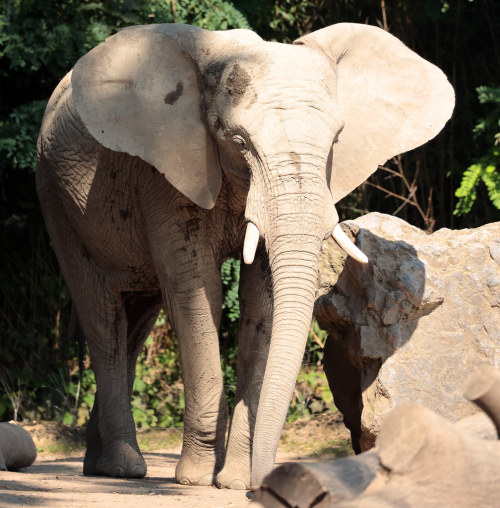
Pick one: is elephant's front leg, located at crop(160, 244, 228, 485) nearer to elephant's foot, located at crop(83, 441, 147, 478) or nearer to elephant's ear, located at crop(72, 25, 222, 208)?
elephant's ear, located at crop(72, 25, 222, 208)

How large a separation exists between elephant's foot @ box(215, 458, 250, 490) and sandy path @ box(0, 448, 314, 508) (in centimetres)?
7

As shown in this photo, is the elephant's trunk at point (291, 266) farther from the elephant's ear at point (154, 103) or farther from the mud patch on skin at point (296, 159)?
the elephant's ear at point (154, 103)

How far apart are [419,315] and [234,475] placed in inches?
61.4

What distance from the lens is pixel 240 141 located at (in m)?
5.54

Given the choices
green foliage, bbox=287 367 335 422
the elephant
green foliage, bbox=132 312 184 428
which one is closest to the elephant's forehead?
the elephant

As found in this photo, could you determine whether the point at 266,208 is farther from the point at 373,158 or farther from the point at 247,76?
the point at 373,158

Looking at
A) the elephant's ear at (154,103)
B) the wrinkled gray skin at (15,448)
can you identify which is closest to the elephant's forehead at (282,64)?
the elephant's ear at (154,103)

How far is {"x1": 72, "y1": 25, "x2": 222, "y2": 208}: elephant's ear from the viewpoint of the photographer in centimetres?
588

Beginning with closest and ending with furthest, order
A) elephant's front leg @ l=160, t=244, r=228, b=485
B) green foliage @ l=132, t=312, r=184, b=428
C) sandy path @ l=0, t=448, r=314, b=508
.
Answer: sandy path @ l=0, t=448, r=314, b=508
elephant's front leg @ l=160, t=244, r=228, b=485
green foliage @ l=132, t=312, r=184, b=428

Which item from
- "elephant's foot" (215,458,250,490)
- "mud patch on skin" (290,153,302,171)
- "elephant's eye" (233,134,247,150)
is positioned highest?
"elephant's eye" (233,134,247,150)

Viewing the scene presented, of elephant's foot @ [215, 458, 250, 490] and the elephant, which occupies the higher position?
the elephant

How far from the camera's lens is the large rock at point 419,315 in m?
6.53

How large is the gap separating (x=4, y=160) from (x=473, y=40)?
506 centimetres

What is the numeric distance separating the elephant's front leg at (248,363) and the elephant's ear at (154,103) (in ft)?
2.16
